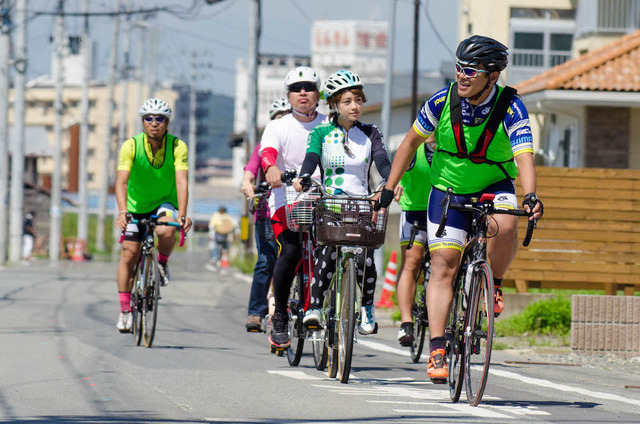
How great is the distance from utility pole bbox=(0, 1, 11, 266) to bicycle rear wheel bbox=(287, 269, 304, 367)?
2672cm

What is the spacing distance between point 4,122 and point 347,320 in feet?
97.8

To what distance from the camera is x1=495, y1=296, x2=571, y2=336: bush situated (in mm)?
12828

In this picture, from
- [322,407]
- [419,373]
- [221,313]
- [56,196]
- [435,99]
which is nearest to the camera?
[322,407]

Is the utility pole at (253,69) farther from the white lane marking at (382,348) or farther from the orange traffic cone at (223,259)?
the white lane marking at (382,348)

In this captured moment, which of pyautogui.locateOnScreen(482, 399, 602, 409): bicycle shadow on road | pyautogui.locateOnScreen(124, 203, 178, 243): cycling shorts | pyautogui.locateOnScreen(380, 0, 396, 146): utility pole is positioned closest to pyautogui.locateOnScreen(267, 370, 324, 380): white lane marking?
pyautogui.locateOnScreen(482, 399, 602, 409): bicycle shadow on road

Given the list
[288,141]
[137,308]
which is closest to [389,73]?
[137,308]

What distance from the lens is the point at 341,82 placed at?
26.4 feet

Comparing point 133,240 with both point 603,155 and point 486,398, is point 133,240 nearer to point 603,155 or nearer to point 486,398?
point 486,398

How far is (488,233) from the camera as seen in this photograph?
703 centimetres

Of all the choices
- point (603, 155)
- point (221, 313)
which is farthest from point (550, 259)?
point (603, 155)

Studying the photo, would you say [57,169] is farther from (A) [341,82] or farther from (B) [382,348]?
(A) [341,82]

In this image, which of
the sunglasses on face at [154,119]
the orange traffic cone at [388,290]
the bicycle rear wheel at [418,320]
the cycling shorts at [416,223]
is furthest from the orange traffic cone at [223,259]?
the cycling shorts at [416,223]

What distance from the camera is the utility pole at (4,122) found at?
114 feet

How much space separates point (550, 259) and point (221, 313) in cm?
433
